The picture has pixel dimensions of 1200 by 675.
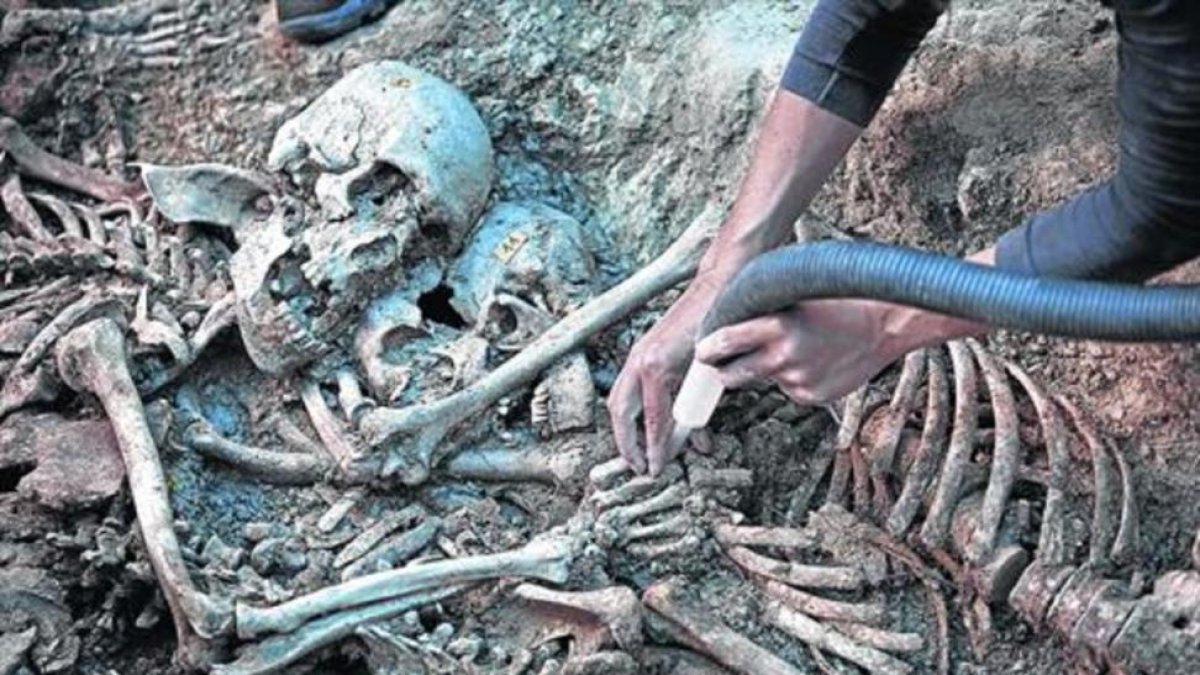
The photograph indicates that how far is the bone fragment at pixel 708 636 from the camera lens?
8.32 ft

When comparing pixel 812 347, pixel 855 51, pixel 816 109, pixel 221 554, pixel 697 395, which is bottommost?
pixel 221 554

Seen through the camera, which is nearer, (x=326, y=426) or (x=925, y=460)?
(x=925, y=460)

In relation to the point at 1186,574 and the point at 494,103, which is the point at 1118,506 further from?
the point at 494,103

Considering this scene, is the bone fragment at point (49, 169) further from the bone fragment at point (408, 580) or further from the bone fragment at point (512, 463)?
the bone fragment at point (408, 580)

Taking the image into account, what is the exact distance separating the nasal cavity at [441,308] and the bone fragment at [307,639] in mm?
654

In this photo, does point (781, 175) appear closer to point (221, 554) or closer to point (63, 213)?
point (221, 554)

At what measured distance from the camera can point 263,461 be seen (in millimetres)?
2932

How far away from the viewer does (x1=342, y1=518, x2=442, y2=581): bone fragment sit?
2.73m

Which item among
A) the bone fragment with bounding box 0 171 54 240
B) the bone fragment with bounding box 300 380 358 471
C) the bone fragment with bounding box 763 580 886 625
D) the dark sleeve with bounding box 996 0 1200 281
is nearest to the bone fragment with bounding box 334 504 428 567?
the bone fragment with bounding box 300 380 358 471

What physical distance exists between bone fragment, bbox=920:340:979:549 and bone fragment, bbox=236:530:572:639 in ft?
1.76

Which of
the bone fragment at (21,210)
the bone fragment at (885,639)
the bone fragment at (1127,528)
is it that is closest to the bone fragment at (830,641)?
the bone fragment at (885,639)

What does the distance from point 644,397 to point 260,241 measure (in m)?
0.83

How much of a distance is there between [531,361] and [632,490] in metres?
0.30

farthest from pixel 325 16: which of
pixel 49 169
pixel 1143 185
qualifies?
pixel 1143 185
